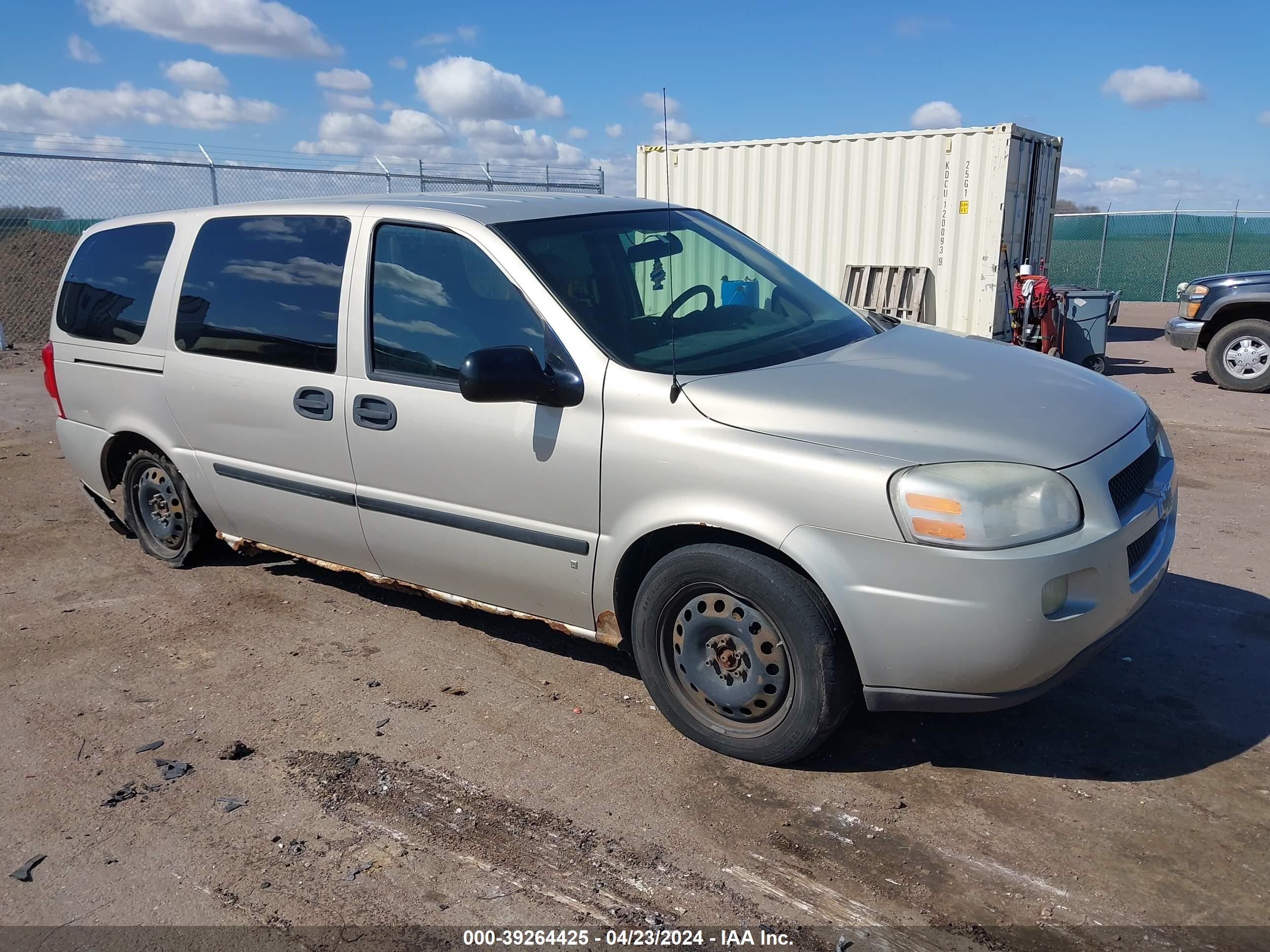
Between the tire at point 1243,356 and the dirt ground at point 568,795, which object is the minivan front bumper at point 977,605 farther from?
the tire at point 1243,356

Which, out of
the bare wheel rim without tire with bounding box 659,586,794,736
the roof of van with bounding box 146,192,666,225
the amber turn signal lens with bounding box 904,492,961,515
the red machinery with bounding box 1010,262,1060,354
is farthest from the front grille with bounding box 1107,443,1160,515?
the red machinery with bounding box 1010,262,1060,354

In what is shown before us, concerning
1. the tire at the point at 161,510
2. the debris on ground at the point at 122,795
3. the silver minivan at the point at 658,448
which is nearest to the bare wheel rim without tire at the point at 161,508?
the tire at the point at 161,510

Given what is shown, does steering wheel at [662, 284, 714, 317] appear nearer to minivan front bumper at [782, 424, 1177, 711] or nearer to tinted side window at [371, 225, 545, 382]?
tinted side window at [371, 225, 545, 382]

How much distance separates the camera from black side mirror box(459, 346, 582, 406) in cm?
335

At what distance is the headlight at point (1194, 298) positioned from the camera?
37.8ft

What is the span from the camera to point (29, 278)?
17766 millimetres

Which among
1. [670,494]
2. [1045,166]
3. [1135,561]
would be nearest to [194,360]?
A: [670,494]

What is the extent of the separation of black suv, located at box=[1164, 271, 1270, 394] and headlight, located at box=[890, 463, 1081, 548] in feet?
32.4

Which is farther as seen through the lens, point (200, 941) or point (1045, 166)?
point (1045, 166)

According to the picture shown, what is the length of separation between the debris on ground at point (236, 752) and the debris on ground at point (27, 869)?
64 cm

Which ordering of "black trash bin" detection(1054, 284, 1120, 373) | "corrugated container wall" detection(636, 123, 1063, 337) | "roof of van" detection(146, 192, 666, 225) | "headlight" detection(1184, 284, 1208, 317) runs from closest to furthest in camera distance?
"roof of van" detection(146, 192, 666, 225)
"headlight" detection(1184, 284, 1208, 317)
"corrugated container wall" detection(636, 123, 1063, 337)
"black trash bin" detection(1054, 284, 1120, 373)

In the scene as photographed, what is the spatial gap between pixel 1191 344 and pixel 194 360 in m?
11.0

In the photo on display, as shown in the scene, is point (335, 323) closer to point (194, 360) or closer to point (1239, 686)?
point (194, 360)

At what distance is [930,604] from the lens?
2885 mm
